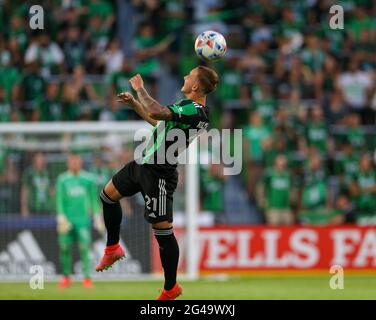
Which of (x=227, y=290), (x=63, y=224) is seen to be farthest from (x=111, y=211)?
(x=63, y=224)

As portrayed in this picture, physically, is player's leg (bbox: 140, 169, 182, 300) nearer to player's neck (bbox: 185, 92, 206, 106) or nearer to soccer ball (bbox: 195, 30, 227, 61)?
player's neck (bbox: 185, 92, 206, 106)

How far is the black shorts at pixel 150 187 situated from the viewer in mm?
10836

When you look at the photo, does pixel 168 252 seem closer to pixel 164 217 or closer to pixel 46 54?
pixel 164 217

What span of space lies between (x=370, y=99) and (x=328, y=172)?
2.39m

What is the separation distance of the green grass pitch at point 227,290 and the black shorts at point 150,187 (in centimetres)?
242

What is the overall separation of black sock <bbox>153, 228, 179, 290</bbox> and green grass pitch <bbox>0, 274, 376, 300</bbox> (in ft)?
7.22

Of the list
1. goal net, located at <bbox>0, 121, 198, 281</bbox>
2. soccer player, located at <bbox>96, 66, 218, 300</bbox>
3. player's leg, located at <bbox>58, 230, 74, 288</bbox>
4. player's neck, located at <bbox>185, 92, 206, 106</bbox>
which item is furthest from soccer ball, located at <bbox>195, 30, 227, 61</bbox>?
goal net, located at <bbox>0, 121, 198, 281</bbox>

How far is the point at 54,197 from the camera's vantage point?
58.9ft

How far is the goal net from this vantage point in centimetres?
1784

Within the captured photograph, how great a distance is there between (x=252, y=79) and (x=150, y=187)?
37.3 ft

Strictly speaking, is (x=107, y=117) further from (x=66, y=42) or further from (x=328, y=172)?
(x=328, y=172)

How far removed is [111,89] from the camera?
2073 cm

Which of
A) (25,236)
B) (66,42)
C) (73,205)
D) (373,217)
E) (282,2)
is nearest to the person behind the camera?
(73,205)
